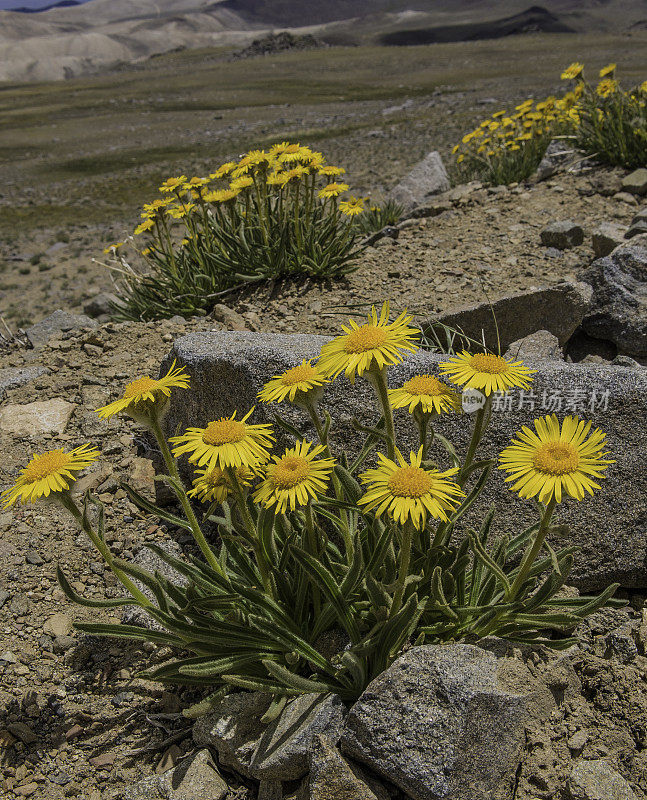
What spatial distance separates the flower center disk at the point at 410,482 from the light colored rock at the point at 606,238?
4.34m

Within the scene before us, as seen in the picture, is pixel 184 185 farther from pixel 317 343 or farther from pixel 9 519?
pixel 9 519

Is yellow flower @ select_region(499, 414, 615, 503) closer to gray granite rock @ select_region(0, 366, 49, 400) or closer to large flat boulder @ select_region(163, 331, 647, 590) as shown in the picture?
large flat boulder @ select_region(163, 331, 647, 590)

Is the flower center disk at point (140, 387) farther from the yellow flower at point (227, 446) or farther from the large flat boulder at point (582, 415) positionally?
the large flat boulder at point (582, 415)

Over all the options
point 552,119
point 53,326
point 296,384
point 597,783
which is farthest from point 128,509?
point 552,119

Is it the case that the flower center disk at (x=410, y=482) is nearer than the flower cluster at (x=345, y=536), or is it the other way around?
the flower center disk at (x=410, y=482)

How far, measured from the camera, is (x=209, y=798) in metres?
2.29

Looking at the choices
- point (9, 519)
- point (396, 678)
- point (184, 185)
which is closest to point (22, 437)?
point (9, 519)

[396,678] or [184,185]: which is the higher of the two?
[184,185]

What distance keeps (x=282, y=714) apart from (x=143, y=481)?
191cm

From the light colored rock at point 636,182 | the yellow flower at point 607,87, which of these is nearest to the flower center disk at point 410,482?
the light colored rock at point 636,182

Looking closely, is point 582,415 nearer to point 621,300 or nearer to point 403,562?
point 403,562

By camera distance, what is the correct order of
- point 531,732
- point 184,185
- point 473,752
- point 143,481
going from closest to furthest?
1. point 473,752
2. point 531,732
3. point 143,481
4. point 184,185

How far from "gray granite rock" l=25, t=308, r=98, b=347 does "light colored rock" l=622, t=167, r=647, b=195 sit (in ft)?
19.3

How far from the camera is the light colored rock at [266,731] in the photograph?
7.27 feet
